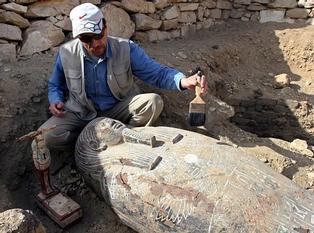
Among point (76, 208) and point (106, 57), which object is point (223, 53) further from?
point (76, 208)

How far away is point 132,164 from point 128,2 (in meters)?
3.41

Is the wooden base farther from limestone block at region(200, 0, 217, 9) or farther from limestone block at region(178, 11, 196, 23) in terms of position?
limestone block at region(200, 0, 217, 9)

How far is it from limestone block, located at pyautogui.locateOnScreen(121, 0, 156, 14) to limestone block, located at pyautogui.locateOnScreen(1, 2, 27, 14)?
153 cm

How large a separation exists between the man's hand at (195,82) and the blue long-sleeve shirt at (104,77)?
8 centimetres

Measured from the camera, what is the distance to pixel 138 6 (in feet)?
19.7

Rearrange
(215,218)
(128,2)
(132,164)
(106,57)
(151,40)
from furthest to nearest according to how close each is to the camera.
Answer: (151,40) → (128,2) → (106,57) → (132,164) → (215,218)

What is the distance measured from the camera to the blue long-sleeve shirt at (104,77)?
3702 mm

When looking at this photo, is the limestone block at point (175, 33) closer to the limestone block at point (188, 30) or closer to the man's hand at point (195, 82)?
the limestone block at point (188, 30)

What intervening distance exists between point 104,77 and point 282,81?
3.70 metres

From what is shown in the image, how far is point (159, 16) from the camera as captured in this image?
21.2ft

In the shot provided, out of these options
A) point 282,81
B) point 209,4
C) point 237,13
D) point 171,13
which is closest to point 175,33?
point 171,13

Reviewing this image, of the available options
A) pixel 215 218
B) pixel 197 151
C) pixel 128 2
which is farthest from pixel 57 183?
pixel 128 2

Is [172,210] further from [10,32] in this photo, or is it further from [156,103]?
[10,32]

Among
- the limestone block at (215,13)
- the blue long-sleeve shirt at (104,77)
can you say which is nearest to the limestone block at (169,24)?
the limestone block at (215,13)
